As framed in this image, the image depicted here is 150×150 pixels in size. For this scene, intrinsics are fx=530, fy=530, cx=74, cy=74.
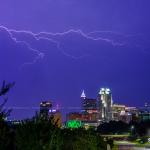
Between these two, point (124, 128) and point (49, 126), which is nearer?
point (49, 126)

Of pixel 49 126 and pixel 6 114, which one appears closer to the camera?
pixel 6 114

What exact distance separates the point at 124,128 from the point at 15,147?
391 ft

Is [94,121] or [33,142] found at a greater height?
[94,121]

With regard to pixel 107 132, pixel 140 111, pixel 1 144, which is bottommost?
pixel 1 144

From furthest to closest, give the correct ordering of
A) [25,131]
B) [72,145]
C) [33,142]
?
[72,145] → [25,131] → [33,142]

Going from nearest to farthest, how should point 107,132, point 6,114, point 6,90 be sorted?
point 6,90 → point 6,114 → point 107,132

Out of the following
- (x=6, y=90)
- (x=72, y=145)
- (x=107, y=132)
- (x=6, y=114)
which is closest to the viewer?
(x=6, y=90)

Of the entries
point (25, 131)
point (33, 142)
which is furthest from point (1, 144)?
point (25, 131)

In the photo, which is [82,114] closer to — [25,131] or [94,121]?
[94,121]

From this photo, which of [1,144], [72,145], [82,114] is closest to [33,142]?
[1,144]

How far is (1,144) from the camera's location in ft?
37.2

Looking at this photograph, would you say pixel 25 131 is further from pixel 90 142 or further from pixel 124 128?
pixel 124 128

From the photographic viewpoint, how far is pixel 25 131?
16828mm

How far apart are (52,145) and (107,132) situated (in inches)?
4458
